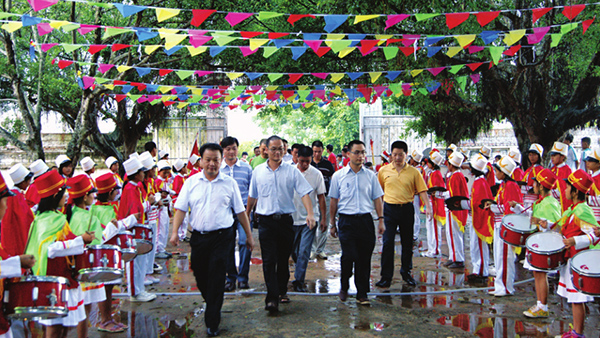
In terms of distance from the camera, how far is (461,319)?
574cm

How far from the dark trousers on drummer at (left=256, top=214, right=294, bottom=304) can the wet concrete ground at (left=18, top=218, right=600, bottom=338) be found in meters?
0.37

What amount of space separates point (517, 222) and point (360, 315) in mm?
2259

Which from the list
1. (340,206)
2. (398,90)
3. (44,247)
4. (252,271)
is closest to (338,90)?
(398,90)

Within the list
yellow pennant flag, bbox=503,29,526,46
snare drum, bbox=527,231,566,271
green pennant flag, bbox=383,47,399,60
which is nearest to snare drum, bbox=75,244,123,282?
snare drum, bbox=527,231,566,271

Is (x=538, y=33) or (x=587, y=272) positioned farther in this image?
(x=538, y=33)

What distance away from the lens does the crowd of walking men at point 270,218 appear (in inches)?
169

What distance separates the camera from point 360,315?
19.3 feet

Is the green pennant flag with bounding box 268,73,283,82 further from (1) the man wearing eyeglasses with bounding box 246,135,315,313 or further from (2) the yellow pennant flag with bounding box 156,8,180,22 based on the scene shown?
(1) the man wearing eyeglasses with bounding box 246,135,315,313

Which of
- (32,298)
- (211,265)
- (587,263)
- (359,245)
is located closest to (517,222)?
(587,263)

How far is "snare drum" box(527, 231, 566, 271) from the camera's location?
4996 mm

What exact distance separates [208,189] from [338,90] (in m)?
11.0

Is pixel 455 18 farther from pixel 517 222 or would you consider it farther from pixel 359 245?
pixel 359 245

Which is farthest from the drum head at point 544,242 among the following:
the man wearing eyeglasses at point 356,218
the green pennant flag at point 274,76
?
the green pennant flag at point 274,76

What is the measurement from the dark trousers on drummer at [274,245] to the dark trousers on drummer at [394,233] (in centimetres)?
177
